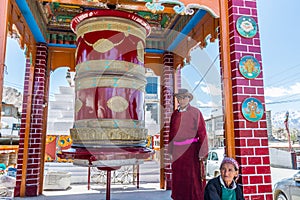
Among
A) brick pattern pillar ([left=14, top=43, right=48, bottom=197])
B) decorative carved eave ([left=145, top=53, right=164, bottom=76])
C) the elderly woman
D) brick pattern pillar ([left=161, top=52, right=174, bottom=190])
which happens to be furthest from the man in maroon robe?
brick pattern pillar ([left=14, top=43, right=48, bottom=197])

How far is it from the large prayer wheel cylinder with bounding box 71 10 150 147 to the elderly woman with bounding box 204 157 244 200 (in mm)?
780

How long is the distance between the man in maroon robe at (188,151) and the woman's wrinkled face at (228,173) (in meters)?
0.62

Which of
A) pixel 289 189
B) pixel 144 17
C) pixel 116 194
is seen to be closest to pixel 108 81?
pixel 144 17

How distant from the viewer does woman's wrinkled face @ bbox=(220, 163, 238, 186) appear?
6.19 feet

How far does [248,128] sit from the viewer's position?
2.11 m

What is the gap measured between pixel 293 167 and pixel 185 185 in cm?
1179

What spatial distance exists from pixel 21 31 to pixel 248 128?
3.35 m

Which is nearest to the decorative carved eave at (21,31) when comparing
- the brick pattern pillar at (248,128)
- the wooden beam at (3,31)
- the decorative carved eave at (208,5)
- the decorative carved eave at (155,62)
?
the wooden beam at (3,31)

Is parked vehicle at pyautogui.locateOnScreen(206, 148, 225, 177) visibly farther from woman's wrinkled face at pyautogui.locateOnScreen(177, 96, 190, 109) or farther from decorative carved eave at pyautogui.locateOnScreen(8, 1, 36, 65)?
decorative carved eave at pyautogui.locateOnScreen(8, 1, 36, 65)

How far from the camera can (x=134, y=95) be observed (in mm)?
1498

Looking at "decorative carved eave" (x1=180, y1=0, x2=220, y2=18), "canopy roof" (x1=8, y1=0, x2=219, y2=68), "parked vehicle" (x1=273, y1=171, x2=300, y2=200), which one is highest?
"canopy roof" (x1=8, y1=0, x2=219, y2=68)

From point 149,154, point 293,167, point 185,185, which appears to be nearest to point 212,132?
point 293,167

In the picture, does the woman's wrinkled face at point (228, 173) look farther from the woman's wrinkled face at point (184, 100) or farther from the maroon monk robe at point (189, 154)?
the woman's wrinkled face at point (184, 100)

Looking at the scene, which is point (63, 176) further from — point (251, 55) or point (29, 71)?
point (251, 55)
